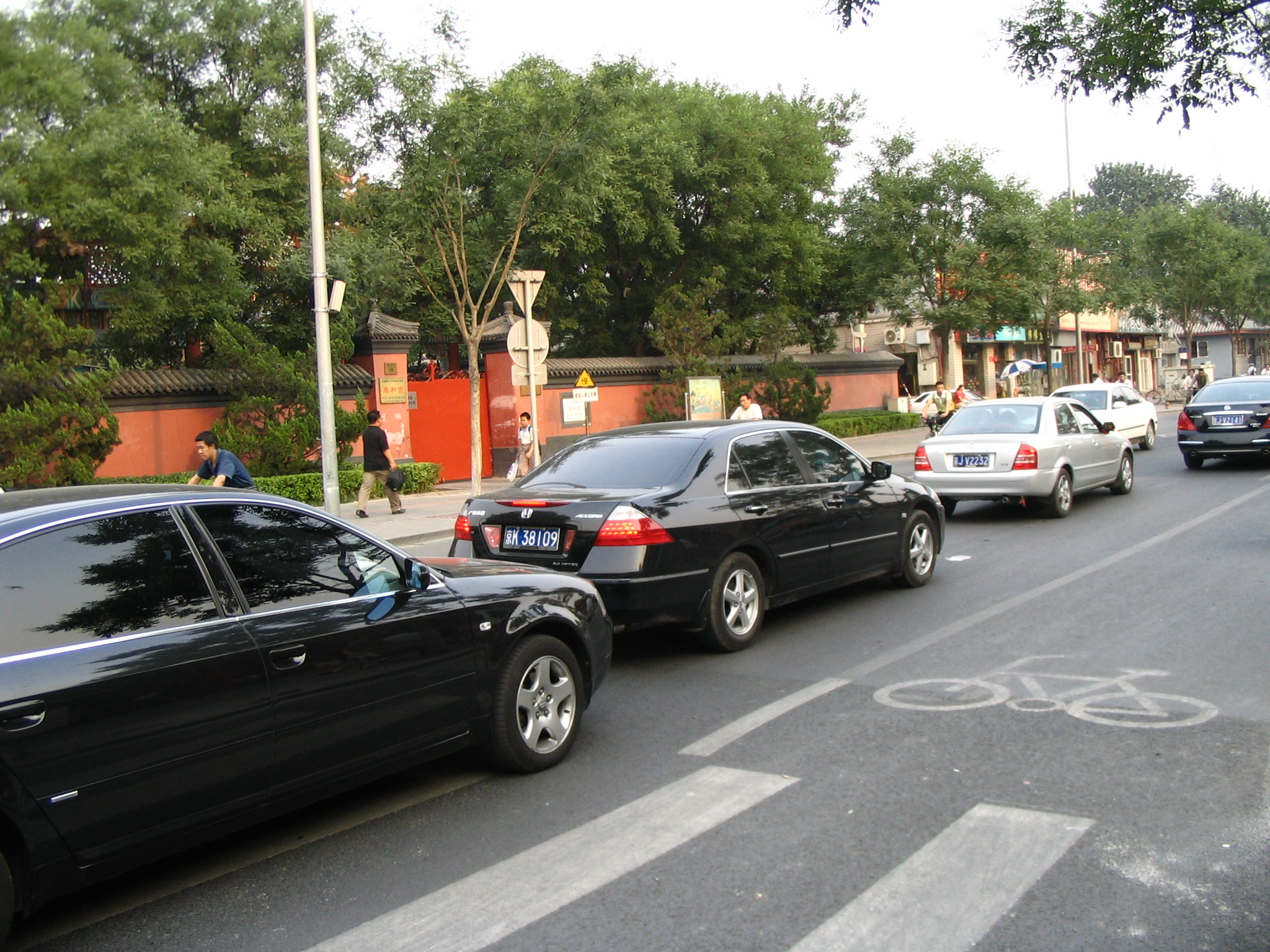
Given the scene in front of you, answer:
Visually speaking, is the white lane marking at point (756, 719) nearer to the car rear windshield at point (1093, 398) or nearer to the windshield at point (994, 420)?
the windshield at point (994, 420)

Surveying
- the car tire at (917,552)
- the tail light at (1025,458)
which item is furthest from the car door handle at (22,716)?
the tail light at (1025,458)

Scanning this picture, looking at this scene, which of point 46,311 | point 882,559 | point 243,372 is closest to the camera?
point 882,559

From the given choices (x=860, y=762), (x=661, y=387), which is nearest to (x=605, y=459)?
(x=860, y=762)

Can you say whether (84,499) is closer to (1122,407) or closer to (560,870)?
(560,870)

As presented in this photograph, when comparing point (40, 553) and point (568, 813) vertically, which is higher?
point (40, 553)

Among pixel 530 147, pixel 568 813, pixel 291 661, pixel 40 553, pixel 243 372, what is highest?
pixel 530 147

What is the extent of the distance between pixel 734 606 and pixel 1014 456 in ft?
22.7

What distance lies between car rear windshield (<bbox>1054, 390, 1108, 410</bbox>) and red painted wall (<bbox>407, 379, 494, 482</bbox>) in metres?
13.2

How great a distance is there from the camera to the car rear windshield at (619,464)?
24.1 ft

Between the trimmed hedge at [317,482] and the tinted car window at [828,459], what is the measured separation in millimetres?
11930

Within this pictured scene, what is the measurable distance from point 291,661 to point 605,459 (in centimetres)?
380

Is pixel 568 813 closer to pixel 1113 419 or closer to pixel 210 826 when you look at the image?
pixel 210 826

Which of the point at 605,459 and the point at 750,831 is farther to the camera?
the point at 605,459

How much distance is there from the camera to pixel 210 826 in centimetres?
389
